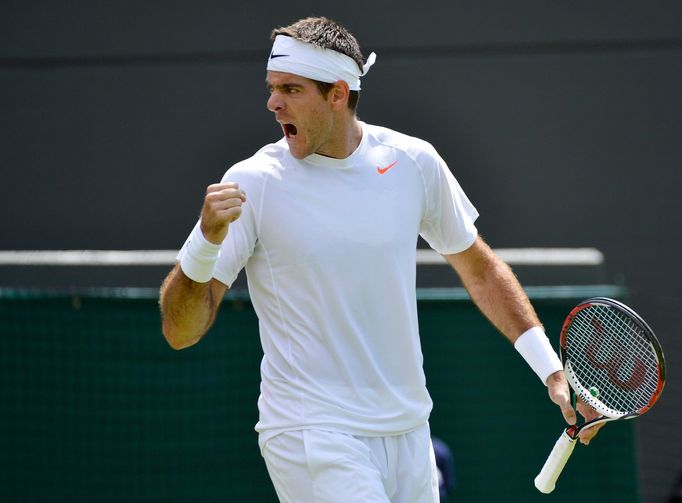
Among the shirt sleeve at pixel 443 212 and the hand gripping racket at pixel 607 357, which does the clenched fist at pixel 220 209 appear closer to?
the shirt sleeve at pixel 443 212

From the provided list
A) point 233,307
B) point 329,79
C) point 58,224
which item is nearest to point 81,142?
point 58,224

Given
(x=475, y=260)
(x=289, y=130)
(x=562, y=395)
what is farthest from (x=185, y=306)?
(x=562, y=395)

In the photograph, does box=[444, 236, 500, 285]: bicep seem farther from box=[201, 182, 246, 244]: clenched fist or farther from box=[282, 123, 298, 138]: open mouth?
box=[201, 182, 246, 244]: clenched fist

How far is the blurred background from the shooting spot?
26.2 ft

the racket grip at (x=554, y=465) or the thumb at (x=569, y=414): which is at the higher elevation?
the thumb at (x=569, y=414)

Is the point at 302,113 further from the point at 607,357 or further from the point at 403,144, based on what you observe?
the point at 607,357

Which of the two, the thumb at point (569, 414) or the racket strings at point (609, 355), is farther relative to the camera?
the racket strings at point (609, 355)

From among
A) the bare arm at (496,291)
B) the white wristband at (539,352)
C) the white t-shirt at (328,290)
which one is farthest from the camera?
the bare arm at (496,291)

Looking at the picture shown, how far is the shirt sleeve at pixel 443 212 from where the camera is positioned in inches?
158

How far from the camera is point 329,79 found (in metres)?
3.86

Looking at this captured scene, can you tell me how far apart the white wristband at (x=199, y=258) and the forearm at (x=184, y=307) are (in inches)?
1.9

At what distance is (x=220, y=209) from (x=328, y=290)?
0.48 m

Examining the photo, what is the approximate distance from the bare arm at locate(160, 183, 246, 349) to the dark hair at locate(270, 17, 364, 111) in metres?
0.62

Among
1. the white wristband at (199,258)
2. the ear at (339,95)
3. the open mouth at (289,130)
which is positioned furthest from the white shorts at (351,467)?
the ear at (339,95)
